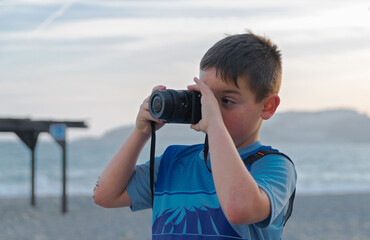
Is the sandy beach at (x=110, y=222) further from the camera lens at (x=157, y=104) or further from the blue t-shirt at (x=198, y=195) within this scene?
the camera lens at (x=157, y=104)

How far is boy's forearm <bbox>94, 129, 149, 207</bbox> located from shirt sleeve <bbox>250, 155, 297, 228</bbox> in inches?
16.1

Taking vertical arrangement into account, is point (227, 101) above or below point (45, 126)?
above

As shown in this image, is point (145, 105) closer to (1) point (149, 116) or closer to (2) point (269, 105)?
(1) point (149, 116)

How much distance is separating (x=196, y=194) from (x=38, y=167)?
36.3m

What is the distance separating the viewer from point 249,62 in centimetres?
144

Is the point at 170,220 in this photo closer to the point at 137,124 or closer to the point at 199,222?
the point at 199,222

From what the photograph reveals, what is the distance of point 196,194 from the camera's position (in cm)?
148

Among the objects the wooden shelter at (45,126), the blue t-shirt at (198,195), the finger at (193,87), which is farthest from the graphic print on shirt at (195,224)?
the wooden shelter at (45,126)

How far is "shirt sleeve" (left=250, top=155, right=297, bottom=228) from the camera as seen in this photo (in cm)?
132

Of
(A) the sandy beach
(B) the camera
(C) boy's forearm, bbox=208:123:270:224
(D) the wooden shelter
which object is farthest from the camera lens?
(D) the wooden shelter

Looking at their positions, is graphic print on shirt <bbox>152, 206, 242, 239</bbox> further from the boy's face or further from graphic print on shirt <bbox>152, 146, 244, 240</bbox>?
the boy's face

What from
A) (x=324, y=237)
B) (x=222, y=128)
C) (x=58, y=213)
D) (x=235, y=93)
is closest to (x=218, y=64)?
(x=235, y=93)

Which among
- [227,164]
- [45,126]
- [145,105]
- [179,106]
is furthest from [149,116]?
[45,126]

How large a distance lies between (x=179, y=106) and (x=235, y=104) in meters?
0.16
